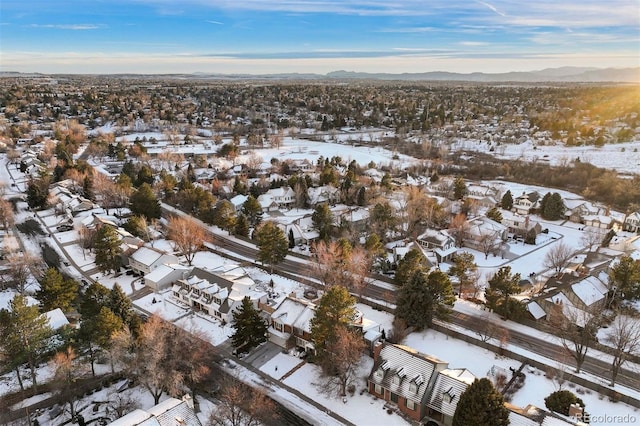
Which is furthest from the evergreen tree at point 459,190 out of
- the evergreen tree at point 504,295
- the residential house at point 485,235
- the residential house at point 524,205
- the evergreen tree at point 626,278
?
the evergreen tree at point 504,295

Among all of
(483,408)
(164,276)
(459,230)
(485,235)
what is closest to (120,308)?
(164,276)

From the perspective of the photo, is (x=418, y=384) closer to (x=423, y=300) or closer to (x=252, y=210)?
(x=423, y=300)

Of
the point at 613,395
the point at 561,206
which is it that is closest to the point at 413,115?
the point at 561,206

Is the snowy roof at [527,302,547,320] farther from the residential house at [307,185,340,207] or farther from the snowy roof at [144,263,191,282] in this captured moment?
the residential house at [307,185,340,207]

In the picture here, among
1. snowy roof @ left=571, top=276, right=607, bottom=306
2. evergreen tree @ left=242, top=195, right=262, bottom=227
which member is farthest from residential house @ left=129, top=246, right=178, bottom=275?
snowy roof @ left=571, top=276, right=607, bottom=306

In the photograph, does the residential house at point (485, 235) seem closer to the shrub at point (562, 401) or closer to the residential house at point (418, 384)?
the residential house at point (418, 384)

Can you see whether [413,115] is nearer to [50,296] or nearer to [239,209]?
[239,209]

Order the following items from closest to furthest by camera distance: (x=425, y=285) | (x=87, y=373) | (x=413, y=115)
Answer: (x=87, y=373) < (x=425, y=285) < (x=413, y=115)

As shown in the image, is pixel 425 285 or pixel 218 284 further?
pixel 218 284
